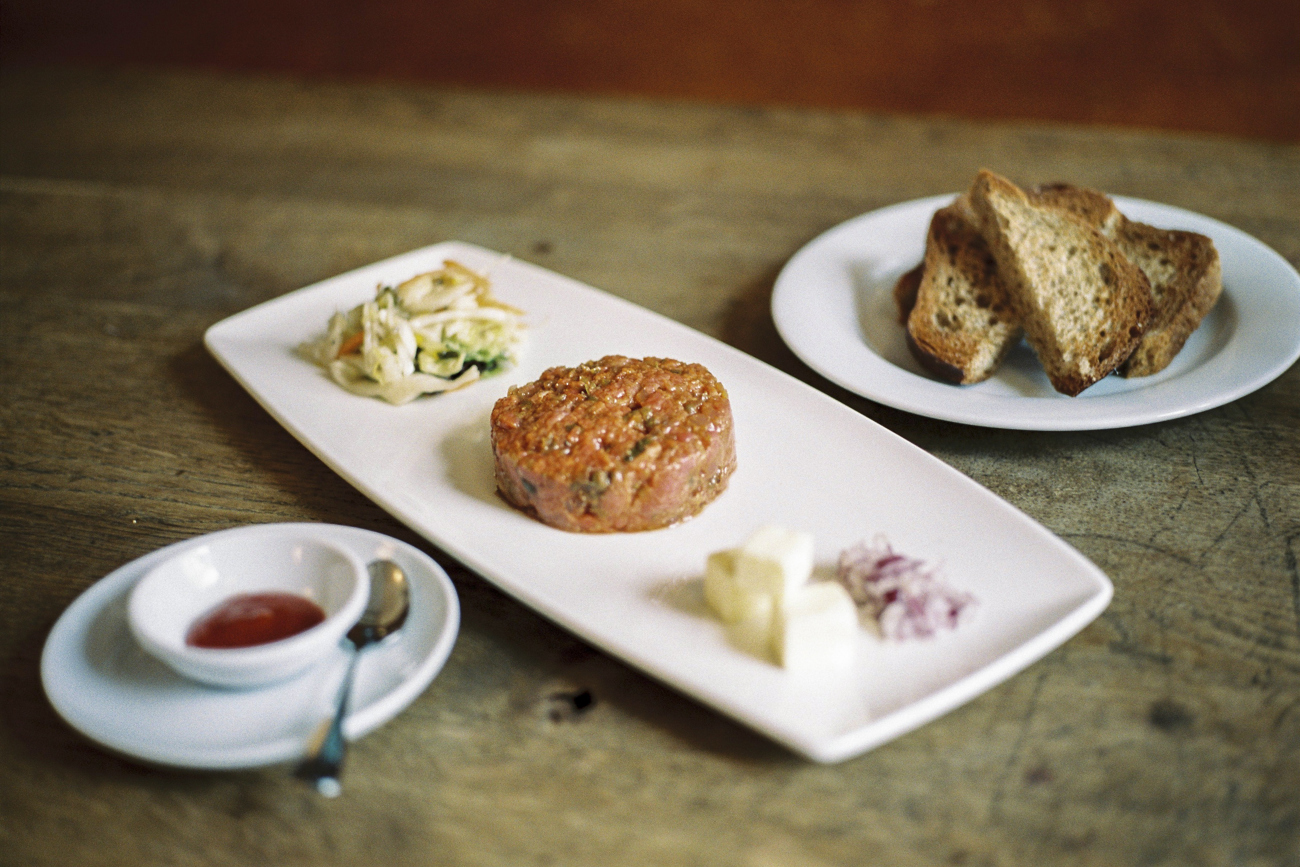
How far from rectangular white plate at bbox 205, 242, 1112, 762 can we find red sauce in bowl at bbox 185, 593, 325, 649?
1.04ft

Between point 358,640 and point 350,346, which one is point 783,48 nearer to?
point 350,346

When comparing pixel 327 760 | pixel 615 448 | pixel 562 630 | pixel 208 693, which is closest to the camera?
pixel 327 760

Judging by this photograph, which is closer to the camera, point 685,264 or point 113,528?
point 113,528

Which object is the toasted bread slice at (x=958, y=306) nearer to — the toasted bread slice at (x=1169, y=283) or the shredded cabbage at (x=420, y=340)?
the toasted bread slice at (x=1169, y=283)

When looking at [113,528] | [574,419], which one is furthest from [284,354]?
[574,419]

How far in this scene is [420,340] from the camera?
261 centimetres

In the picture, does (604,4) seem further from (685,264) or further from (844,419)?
(844,419)

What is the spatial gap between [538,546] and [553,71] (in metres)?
4.82

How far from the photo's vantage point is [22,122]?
15.8 ft

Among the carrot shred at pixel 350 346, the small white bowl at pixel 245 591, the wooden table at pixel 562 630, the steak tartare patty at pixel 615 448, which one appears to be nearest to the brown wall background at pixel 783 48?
the wooden table at pixel 562 630

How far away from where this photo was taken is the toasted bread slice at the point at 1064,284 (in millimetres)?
2504

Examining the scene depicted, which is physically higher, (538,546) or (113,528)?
(538,546)

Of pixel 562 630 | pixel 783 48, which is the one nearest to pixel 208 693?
pixel 562 630

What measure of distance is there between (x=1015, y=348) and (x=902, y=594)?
4.39ft
